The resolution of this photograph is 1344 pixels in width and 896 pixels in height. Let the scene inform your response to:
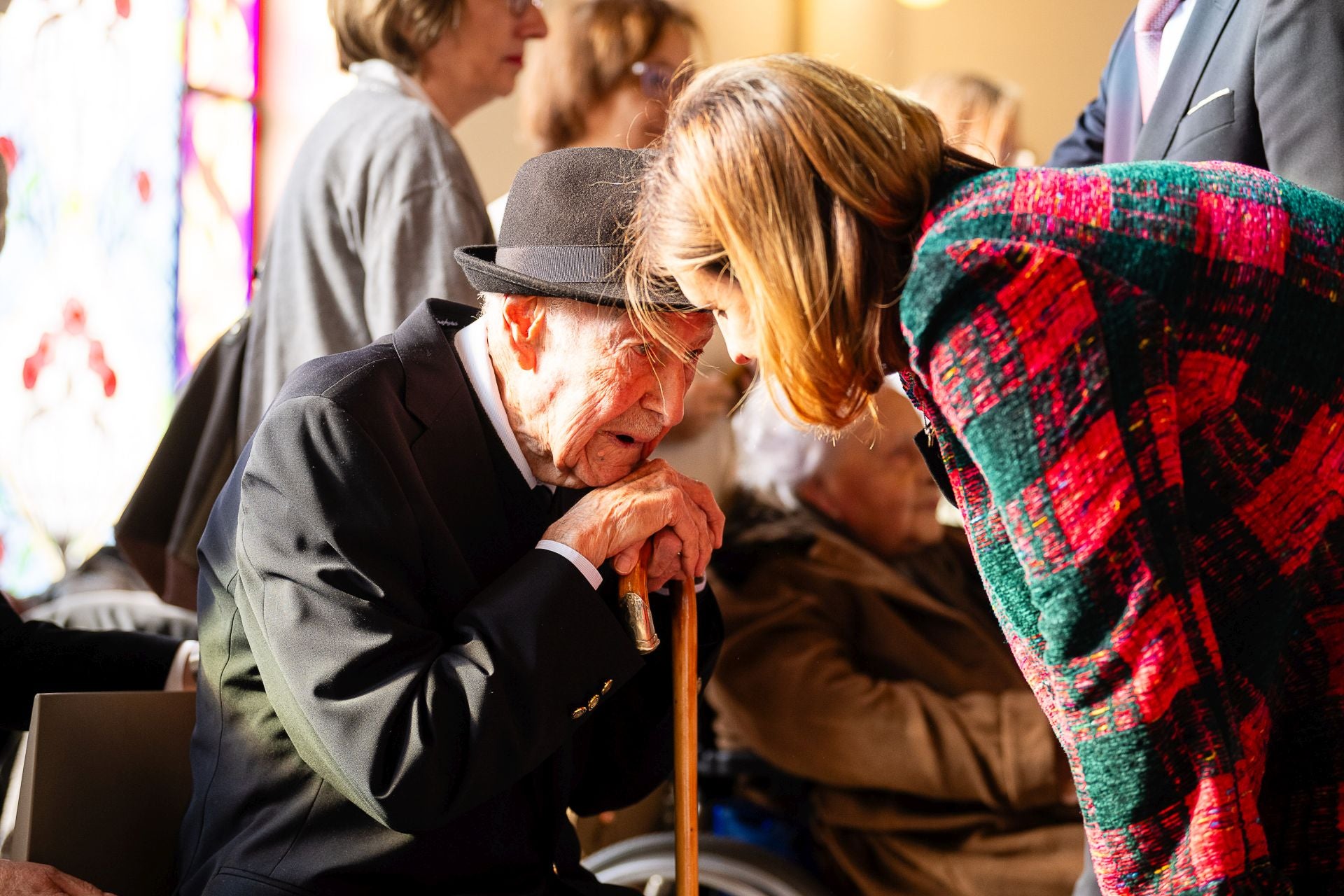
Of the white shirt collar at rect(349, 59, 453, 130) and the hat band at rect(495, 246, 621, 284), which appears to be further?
the white shirt collar at rect(349, 59, 453, 130)

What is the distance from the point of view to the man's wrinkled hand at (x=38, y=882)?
59.1 inches

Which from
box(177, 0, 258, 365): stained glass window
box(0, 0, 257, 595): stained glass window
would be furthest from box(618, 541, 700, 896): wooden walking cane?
box(177, 0, 258, 365): stained glass window

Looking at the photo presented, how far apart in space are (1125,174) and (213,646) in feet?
4.04

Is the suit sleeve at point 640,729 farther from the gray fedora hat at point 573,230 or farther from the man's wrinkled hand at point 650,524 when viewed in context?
the gray fedora hat at point 573,230

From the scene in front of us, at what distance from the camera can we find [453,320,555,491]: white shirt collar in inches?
69.4

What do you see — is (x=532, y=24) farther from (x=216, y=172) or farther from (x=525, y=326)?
(x=216, y=172)

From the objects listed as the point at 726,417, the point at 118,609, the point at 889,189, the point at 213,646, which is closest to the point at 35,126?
the point at 118,609

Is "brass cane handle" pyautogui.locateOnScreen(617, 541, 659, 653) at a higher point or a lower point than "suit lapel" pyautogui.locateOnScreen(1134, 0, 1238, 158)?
lower

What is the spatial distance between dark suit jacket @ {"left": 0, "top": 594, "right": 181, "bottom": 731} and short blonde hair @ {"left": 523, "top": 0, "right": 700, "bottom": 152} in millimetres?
1503

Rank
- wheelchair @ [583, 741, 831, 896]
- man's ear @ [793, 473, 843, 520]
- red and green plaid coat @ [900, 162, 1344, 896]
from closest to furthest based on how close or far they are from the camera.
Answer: red and green plaid coat @ [900, 162, 1344, 896] → wheelchair @ [583, 741, 831, 896] → man's ear @ [793, 473, 843, 520]

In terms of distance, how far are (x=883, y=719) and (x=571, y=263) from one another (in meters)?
1.72

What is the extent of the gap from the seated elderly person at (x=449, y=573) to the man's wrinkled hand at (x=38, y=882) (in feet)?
0.39

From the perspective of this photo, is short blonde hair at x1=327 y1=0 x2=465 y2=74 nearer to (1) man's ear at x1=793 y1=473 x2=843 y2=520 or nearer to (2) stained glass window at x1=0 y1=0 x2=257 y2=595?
(1) man's ear at x1=793 y1=473 x2=843 y2=520

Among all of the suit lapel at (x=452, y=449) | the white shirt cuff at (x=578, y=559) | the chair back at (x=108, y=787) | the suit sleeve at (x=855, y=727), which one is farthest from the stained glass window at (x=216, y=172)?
the white shirt cuff at (x=578, y=559)
